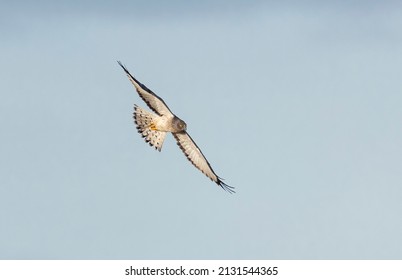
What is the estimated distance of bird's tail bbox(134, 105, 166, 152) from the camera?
1310 inches

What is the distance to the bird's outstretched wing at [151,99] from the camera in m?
32.7

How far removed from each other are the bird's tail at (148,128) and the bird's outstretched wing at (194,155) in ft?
2.58

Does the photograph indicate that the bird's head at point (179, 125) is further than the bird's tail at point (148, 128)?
No

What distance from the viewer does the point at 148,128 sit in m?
33.4

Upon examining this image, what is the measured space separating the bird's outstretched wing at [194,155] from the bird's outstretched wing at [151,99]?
1.12 metres

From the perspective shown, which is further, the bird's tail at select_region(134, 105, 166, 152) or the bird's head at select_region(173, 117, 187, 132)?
the bird's tail at select_region(134, 105, 166, 152)

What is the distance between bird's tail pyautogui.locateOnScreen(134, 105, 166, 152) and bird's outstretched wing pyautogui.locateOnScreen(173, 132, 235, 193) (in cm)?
79

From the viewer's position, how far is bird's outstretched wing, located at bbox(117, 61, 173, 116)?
32.7m

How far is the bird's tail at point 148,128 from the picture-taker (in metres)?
33.3

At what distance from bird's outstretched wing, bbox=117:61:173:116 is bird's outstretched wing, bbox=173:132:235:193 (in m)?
1.12
